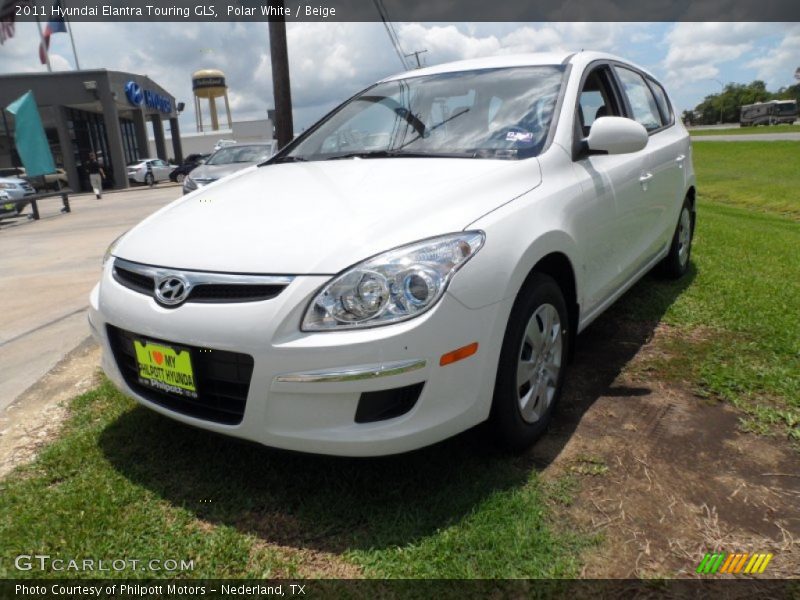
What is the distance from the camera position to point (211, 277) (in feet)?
6.81

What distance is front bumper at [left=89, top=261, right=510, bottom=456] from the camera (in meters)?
1.92

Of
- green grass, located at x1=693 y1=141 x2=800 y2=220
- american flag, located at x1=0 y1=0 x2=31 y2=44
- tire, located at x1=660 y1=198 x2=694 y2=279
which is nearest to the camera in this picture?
tire, located at x1=660 y1=198 x2=694 y2=279

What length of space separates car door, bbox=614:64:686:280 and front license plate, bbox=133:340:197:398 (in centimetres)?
239

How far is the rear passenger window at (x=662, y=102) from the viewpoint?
457 centimetres

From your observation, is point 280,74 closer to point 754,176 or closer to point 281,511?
point 281,511

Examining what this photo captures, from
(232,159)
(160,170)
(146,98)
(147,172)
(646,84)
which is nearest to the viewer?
(646,84)

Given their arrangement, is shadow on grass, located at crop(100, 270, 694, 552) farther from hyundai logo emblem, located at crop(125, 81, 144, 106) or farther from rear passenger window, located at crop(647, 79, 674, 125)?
hyundai logo emblem, located at crop(125, 81, 144, 106)

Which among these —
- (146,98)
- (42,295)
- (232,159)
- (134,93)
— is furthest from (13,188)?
(146,98)

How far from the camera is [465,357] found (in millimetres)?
2066

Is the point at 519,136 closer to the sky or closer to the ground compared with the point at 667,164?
closer to the sky

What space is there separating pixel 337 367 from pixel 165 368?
2.36ft

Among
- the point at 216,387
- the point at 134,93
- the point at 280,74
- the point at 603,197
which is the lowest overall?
Result: the point at 216,387

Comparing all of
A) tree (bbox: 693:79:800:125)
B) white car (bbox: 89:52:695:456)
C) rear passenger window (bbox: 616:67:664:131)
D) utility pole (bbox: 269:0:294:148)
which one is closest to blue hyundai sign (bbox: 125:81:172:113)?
utility pole (bbox: 269:0:294:148)

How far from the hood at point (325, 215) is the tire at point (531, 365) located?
418mm
